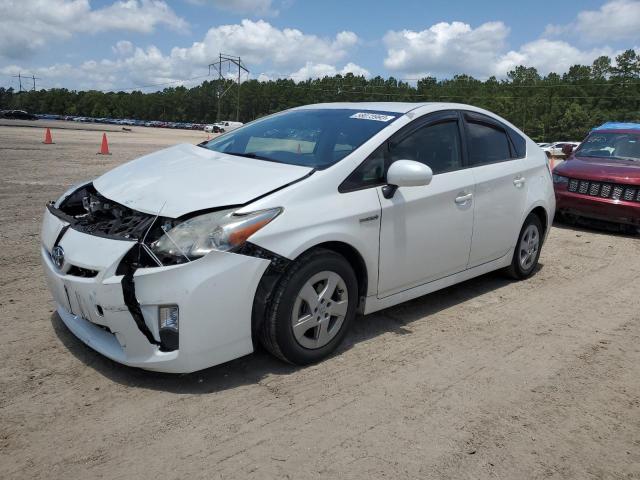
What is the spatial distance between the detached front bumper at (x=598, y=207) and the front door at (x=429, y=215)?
4490mm

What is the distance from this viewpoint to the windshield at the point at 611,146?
8.76m

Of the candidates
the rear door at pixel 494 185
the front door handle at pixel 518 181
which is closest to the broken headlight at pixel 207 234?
the rear door at pixel 494 185

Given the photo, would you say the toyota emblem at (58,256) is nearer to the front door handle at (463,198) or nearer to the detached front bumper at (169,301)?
the detached front bumper at (169,301)

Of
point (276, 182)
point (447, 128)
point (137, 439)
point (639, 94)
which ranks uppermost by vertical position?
point (639, 94)

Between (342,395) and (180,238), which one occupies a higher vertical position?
(180,238)

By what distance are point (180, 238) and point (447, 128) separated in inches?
98.3

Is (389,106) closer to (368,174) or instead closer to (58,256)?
(368,174)

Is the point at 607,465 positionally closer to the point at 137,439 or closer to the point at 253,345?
the point at 253,345

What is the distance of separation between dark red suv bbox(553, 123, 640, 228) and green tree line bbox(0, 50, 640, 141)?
2772 inches

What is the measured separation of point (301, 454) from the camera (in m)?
2.63

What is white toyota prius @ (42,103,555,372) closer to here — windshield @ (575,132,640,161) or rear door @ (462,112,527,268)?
rear door @ (462,112,527,268)

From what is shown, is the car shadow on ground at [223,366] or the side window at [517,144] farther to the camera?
the side window at [517,144]

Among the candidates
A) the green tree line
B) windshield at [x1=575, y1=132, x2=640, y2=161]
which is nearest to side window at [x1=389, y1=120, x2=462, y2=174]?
windshield at [x1=575, y1=132, x2=640, y2=161]

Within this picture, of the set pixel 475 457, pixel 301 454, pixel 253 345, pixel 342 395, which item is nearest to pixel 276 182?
pixel 253 345
